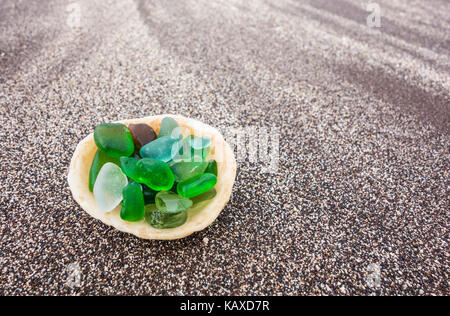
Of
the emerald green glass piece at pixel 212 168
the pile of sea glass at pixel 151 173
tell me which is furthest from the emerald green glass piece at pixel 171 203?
the emerald green glass piece at pixel 212 168

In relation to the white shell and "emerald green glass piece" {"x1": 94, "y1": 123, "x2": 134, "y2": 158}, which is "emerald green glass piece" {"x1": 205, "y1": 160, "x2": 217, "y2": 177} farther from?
"emerald green glass piece" {"x1": 94, "y1": 123, "x2": 134, "y2": 158}

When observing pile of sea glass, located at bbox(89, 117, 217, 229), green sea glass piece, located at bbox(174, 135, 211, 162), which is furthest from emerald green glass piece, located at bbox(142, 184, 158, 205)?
green sea glass piece, located at bbox(174, 135, 211, 162)

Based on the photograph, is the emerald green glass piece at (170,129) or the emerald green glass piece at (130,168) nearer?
the emerald green glass piece at (130,168)

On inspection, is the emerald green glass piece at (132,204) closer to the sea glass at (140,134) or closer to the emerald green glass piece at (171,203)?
the emerald green glass piece at (171,203)

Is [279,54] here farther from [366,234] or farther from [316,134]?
[366,234]

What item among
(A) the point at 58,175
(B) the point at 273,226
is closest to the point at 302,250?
(B) the point at 273,226

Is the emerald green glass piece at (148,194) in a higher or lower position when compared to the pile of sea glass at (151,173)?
lower
